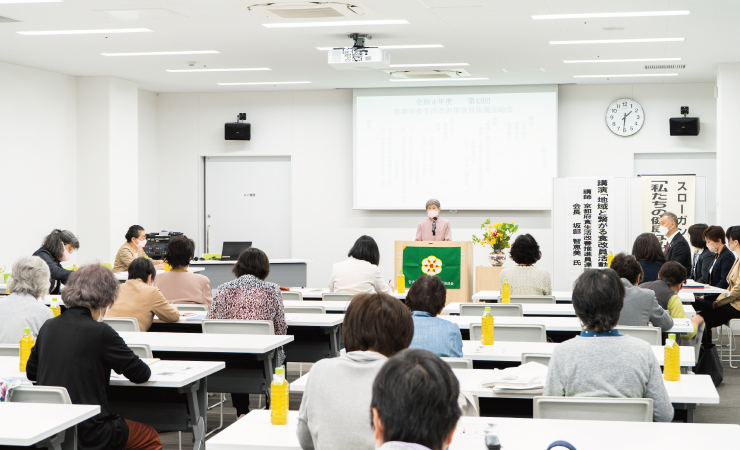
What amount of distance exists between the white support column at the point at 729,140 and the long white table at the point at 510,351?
636cm

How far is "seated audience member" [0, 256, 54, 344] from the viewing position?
4250 mm

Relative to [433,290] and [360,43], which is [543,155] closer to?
[360,43]

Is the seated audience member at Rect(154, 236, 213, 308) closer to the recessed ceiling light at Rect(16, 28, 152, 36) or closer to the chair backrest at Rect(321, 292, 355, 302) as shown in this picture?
the chair backrest at Rect(321, 292, 355, 302)

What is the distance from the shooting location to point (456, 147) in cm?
1155

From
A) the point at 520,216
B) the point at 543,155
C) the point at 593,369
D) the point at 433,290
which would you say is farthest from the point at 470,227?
the point at 593,369

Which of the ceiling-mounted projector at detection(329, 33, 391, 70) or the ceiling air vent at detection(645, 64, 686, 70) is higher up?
the ceiling air vent at detection(645, 64, 686, 70)

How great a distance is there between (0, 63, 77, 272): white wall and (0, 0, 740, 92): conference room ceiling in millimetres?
348

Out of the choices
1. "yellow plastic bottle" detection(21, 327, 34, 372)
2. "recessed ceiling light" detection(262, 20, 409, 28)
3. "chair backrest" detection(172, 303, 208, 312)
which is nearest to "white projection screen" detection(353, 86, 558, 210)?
"recessed ceiling light" detection(262, 20, 409, 28)

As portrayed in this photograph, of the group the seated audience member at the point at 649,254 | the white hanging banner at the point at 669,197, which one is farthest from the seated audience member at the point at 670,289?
the white hanging banner at the point at 669,197

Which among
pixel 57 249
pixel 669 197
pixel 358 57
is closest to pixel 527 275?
pixel 358 57

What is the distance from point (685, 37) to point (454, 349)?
5916mm

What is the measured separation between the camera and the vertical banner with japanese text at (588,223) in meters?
9.31

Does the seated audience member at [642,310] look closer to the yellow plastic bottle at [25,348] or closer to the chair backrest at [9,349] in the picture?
the yellow plastic bottle at [25,348]

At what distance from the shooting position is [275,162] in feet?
41.1
